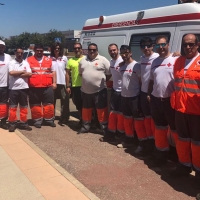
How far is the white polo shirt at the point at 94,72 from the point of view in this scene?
20.6 feet

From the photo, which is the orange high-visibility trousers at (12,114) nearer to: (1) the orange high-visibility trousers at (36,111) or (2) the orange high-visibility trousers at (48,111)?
(1) the orange high-visibility trousers at (36,111)

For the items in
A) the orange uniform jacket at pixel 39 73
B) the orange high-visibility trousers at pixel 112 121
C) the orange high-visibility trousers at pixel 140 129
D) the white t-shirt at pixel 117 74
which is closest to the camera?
the orange high-visibility trousers at pixel 140 129

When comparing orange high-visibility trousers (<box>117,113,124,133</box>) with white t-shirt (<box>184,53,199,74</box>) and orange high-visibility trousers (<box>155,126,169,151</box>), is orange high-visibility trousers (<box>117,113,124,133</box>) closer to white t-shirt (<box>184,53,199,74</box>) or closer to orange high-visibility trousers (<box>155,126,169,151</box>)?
orange high-visibility trousers (<box>155,126,169,151</box>)

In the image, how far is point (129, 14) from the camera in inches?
259

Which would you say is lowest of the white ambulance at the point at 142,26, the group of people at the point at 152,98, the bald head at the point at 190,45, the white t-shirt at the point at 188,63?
the group of people at the point at 152,98

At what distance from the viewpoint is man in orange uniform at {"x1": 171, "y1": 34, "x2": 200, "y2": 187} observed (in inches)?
150

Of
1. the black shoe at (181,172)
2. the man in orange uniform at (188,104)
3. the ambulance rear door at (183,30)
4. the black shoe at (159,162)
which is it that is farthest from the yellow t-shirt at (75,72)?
the black shoe at (181,172)

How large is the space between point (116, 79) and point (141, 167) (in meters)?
1.82

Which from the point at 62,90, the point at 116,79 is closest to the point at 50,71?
the point at 62,90

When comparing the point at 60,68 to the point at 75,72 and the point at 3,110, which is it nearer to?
the point at 75,72

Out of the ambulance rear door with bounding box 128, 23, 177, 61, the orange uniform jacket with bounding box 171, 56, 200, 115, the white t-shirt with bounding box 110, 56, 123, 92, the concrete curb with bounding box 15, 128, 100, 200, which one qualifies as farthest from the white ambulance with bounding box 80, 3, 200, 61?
the concrete curb with bounding box 15, 128, 100, 200

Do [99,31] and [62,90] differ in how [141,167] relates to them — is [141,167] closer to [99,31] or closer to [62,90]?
[62,90]

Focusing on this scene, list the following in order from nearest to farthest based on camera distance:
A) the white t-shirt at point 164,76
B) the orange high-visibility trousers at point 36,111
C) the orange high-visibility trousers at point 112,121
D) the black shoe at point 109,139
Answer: the white t-shirt at point 164,76 < the orange high-visibility trousers at point 112,121 < the black shoe at point 109,139 < the orange high-visibility trousers at point 36,111

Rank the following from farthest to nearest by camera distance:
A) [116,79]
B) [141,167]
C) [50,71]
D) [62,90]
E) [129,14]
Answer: [62,90], [50,71], [129,14], [116,79], [141,167]
